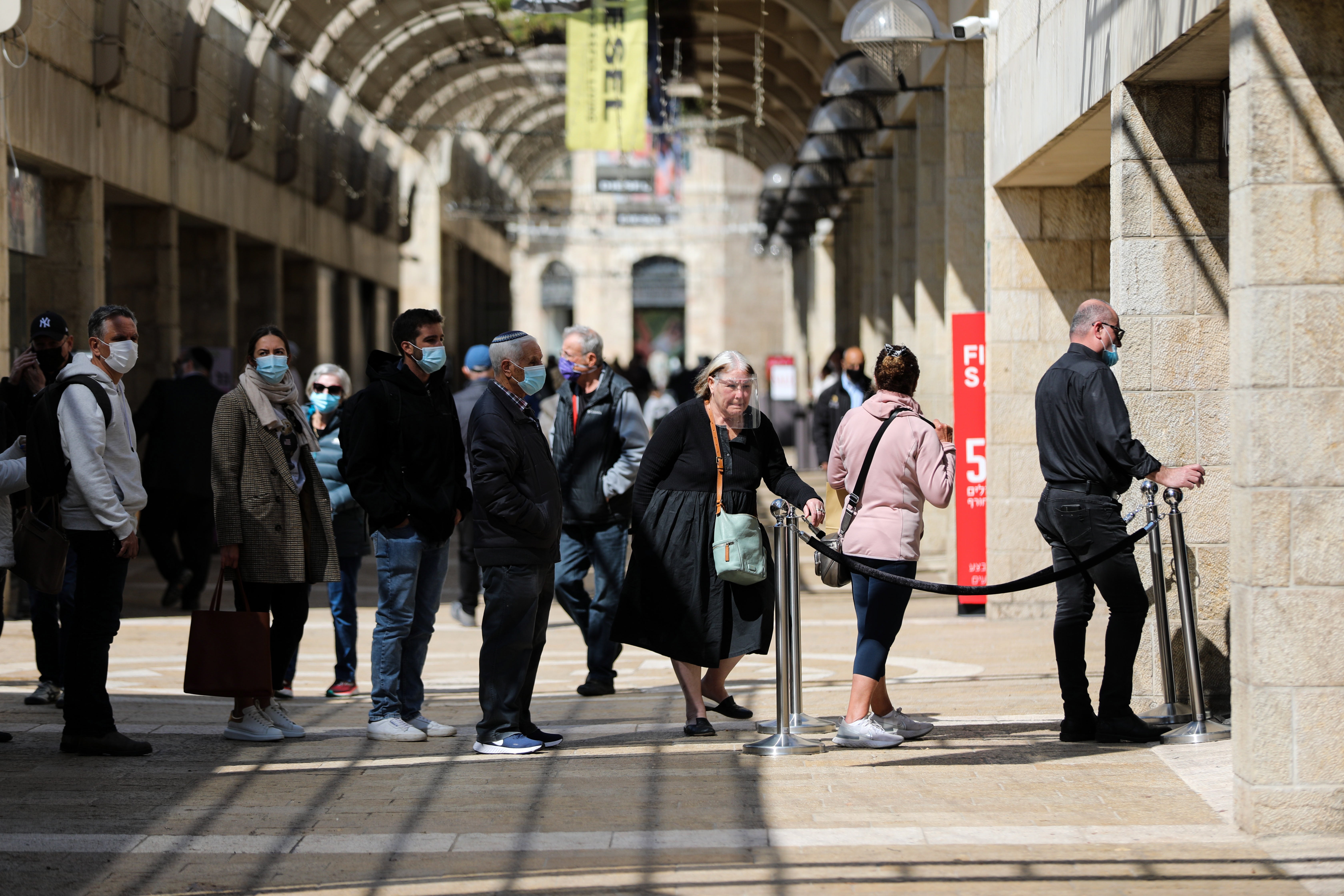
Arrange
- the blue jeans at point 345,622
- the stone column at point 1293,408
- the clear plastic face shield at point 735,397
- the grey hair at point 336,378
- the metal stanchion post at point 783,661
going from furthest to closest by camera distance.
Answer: the grey hair at point 336,378 → the blue jeans at point 345,622 → the clear plastic face shield at point 735,397 → the metal stanchion post at point 783,661 → the stone column at point 1293,408

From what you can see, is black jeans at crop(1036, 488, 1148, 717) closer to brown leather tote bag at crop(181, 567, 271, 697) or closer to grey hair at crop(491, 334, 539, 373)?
grey hair at crop(491, 334, 539, 373)

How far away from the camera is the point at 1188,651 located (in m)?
7.06

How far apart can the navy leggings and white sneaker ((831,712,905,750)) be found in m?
0.20

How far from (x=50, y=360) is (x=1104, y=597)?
4952mm

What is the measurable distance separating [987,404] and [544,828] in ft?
21.4

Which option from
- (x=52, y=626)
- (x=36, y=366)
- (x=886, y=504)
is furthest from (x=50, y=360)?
(x=886, y=504)

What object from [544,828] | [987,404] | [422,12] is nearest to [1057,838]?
[544,828]

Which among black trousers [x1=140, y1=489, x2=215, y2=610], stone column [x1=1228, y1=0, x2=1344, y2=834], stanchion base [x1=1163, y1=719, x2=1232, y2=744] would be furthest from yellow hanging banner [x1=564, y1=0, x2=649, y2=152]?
stone column [x1=1228, y1=0, x2=1344, y2=834]

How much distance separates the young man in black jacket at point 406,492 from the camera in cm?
707

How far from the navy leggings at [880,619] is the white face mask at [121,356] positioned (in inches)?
125

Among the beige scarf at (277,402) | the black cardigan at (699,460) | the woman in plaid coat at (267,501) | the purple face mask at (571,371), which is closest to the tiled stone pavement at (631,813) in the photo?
the woman in plaid coat at (267,501)

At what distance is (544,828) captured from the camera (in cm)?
565

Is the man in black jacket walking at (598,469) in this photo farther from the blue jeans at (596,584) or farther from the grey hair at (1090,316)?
the grey hair at (1090,316)

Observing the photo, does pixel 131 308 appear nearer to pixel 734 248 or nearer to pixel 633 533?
pixel 633 533
